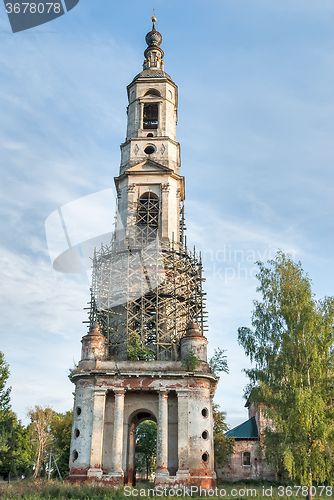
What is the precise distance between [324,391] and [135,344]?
12.7 m

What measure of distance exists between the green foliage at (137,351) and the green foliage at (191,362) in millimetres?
2303

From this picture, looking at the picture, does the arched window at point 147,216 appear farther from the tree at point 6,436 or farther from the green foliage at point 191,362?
the tree at point 6,436

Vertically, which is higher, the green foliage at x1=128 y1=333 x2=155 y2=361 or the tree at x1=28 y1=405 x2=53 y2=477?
the green foliage at x1=128 y1=333 x2=155 y2=361

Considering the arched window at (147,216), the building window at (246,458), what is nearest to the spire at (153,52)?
the arched window at (147,216)

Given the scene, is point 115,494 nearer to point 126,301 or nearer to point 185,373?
point 185,373

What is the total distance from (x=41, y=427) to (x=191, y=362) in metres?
26.5

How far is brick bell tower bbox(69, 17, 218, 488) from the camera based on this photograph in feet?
85.1

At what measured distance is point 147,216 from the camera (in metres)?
34.4

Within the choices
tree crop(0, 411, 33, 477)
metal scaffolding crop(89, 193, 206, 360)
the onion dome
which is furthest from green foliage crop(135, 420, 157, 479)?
the onion dome

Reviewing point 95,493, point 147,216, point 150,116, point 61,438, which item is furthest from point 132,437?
point 150,116

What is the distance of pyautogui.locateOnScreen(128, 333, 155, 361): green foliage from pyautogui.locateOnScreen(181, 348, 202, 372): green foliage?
2303 mm

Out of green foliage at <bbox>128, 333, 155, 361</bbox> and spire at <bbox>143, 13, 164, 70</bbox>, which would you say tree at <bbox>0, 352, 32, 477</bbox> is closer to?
green foliage at <bbox>128, 333, 155, 361</bbox>

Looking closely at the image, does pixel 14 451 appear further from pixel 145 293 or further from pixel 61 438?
pixel 145 293

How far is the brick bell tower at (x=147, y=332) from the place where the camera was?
25953 millimetres
